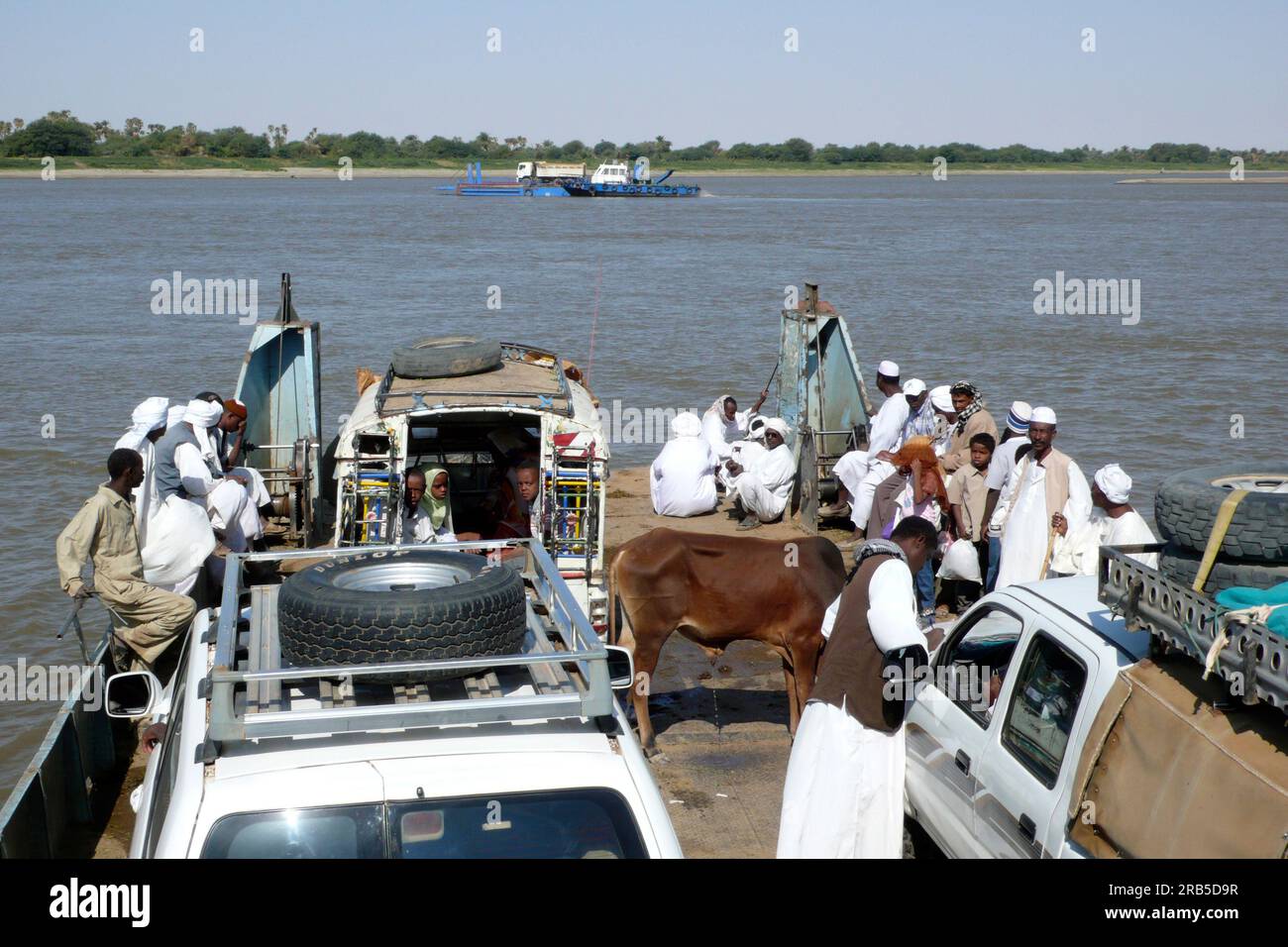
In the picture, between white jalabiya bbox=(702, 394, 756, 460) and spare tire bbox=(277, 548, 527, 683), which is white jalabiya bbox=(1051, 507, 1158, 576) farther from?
white jalabiya bbox=(702, 394, 756, 460)

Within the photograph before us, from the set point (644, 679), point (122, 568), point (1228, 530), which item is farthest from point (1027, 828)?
point (122, 568)

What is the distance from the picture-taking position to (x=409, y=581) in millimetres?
4785

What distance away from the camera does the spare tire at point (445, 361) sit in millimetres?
10312

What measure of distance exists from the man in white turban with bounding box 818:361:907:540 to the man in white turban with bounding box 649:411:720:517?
1.23 m

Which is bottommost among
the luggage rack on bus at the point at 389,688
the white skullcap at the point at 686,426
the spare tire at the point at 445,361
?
the white skullcap at the point at 686,426

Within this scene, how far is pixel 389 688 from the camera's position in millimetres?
4180

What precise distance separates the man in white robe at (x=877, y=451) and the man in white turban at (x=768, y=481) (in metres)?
0.55

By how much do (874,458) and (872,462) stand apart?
0.06 metres

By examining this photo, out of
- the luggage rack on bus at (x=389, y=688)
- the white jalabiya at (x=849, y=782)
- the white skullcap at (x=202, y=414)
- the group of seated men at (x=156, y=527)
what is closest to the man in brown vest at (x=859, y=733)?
the white jalabiya at (x=849, y=782)

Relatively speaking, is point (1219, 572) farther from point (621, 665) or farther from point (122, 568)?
point (122, 568)

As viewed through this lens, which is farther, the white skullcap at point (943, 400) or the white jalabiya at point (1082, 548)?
the white skullcap at point (943, 400)

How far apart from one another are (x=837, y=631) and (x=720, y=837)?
2041mm

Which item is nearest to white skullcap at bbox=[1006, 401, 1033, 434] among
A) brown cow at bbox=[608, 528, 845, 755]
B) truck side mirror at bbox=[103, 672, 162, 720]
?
brown cow at bbox=[608, 528, 845, 755]

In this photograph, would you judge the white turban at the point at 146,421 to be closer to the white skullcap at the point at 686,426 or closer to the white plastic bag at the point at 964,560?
the white plastic bag at the point at 964,560
